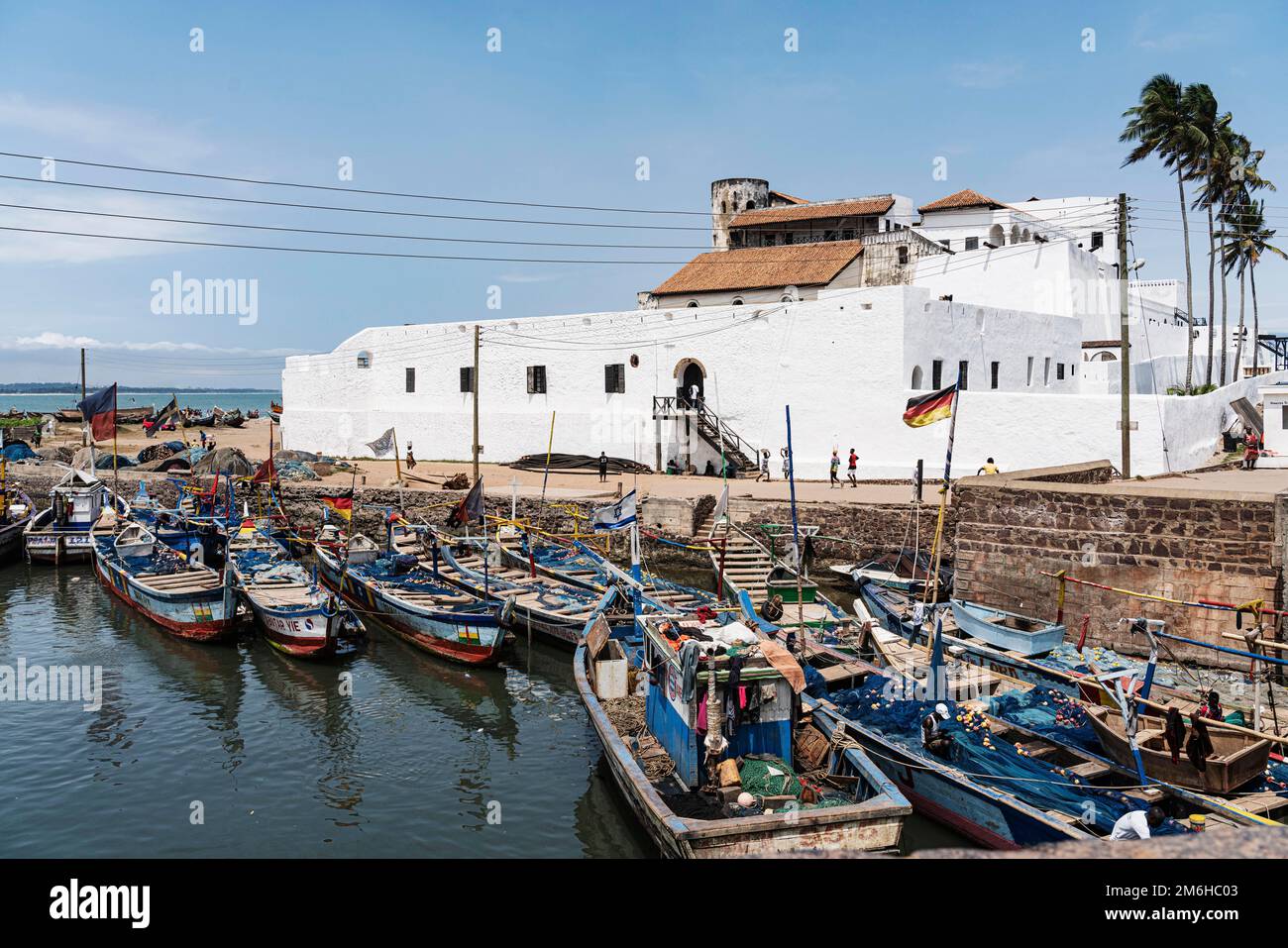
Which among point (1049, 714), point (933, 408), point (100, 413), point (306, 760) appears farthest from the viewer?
point (100, 413)

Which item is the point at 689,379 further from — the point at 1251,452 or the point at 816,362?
the point at 1251,452

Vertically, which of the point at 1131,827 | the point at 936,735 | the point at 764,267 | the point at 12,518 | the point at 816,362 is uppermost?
the point at 764,267

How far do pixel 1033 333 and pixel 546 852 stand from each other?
118 feet

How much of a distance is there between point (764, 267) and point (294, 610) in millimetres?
28106

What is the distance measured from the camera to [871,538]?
98.6 ft

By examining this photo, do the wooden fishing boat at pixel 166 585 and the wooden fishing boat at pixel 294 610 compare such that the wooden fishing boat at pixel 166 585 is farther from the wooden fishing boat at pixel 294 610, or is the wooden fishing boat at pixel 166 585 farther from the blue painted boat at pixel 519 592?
the blue painted boat at pixel 519 592

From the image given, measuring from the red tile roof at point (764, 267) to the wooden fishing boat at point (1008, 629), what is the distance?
→ 75.2 feet

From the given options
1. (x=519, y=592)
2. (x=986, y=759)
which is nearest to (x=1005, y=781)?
(x=986, y=759)

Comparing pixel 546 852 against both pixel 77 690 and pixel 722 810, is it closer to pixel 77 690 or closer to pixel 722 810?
pixel 722 810

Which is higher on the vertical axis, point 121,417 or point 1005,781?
point 121,417

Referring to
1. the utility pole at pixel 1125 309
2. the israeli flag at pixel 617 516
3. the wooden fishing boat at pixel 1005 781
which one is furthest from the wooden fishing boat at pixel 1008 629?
the utility pole at pixel 1125 309
